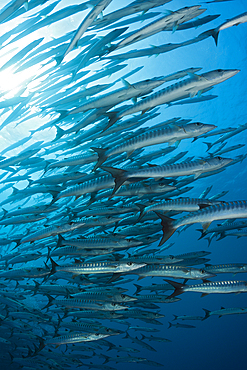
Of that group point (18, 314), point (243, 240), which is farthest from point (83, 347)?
point (243, 240)

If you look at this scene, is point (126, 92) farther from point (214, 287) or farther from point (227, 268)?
point (227, 268)

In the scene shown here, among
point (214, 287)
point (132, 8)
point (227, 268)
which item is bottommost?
point (227, 268)

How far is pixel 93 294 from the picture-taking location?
16.5 feet

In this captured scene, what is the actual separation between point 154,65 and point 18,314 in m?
12.7

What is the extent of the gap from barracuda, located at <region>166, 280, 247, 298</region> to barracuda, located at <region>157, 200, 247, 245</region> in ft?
3.68

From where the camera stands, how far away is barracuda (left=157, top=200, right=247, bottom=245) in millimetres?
2814

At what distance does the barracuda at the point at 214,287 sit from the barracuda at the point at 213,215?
112 cm

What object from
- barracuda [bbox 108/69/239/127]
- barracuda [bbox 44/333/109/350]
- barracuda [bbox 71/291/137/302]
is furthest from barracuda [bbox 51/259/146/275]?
barracuda [bbox 44/333/109/350]

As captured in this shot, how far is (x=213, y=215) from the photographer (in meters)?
2.97

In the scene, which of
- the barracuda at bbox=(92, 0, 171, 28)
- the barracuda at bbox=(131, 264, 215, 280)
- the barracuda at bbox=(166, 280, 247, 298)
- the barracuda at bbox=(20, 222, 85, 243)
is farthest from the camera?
the barracuda at bbox=(20, 222, 85, 243)

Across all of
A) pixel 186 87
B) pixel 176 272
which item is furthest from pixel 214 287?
pixel 186 87

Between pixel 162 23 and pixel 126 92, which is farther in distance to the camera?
pixel 126 92

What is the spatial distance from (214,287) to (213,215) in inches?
66.9

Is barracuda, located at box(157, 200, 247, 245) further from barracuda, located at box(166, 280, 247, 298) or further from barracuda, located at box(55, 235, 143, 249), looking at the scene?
barracuda, located at box(55, 235, 143, 249)
